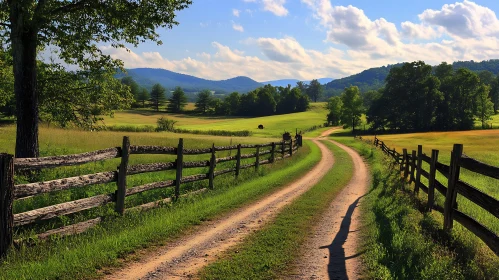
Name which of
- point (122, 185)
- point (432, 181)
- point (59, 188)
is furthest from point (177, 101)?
point (59, 188)

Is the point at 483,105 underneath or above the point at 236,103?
underneath

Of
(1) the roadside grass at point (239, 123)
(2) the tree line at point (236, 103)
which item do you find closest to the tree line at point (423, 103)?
(1) the roadside grass at point (239, 123)

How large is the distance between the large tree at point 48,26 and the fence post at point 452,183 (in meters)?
9.52

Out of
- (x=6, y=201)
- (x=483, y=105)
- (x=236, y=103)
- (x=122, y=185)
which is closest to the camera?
(x=6, y=201)

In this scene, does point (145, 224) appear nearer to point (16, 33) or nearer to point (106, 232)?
point (106, 232)

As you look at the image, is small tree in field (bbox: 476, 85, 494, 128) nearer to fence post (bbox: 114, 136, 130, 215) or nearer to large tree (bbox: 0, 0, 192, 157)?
large tree (bbox: 0, 0, 192, 157)

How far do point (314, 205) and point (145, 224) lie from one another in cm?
498

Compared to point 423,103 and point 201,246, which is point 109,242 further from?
point 423,103

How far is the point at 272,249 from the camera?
6.01m

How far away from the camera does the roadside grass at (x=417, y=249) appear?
507 centimetres

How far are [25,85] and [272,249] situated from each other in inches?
387

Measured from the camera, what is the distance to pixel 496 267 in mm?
5367

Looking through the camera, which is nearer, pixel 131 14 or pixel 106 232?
pixel 106 232

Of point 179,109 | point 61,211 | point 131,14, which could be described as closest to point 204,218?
point 61,211
